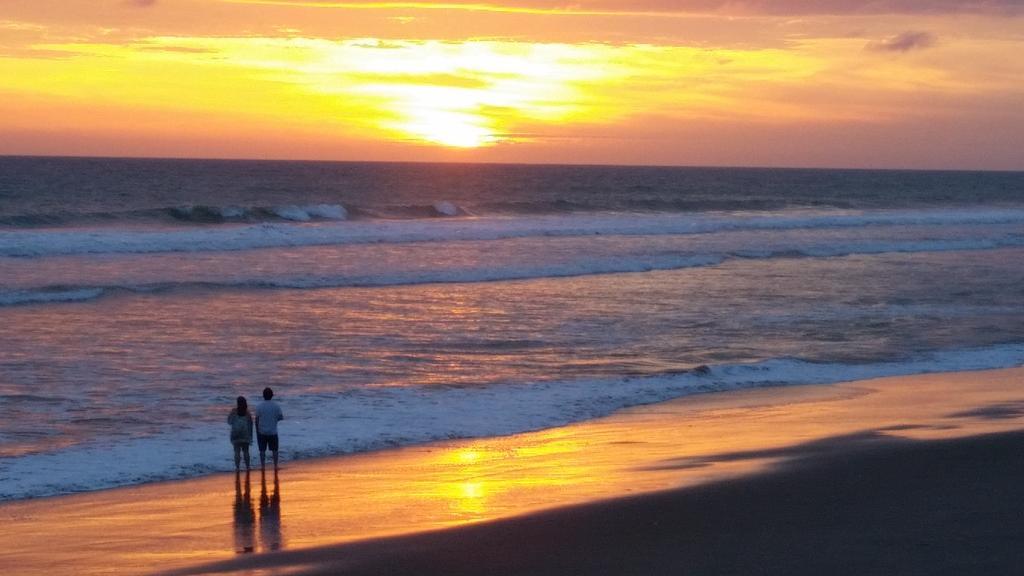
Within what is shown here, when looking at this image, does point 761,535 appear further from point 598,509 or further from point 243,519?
point 243,519

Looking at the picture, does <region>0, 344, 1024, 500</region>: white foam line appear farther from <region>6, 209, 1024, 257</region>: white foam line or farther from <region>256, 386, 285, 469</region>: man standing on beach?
<region>6, 209, 1024, 257</region>: white foam line

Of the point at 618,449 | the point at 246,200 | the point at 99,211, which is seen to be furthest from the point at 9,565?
the point at 246,200

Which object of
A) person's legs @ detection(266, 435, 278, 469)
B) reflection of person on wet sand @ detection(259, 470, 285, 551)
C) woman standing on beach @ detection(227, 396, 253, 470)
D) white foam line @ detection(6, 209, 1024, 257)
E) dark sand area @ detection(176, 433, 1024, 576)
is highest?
white foam line @ detection(6, 209, 1024, 257)

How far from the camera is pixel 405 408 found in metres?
14.1

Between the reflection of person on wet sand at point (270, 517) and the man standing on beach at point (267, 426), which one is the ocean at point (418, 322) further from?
the reflection of person on wet sand at point (270, 517)

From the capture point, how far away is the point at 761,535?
337 inches

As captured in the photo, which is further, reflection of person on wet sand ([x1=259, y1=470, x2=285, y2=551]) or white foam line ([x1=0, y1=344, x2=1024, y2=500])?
white foam line ([x1=0, y1=344, x2=1024, y2=500])

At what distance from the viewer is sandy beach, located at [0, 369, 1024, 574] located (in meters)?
8.05

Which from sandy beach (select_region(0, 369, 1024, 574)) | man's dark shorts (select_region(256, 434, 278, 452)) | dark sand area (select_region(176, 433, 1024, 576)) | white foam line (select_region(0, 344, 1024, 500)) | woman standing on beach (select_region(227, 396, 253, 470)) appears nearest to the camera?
dark sand area (select_region(176, 433, 1024, 576))

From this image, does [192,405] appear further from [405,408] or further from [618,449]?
[618,449]

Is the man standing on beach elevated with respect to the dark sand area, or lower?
elevated

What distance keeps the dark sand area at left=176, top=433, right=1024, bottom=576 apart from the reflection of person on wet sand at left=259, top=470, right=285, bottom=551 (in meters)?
0.33

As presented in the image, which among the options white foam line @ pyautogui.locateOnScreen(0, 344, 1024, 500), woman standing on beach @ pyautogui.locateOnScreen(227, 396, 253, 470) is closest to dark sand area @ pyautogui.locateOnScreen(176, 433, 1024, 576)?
woman standing on beach @ pyautogui.locateOnScreen(227, 396, 253, 470)

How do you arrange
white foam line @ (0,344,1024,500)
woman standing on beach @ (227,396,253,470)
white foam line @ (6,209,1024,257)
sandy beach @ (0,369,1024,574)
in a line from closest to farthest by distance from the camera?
sandy beach @ (0,369,1024,574) < woman standing on beach @ (227,396,253,470) < white foam line @ (0,344,1024,500) < white foam line @ (6,209,1024,257)
